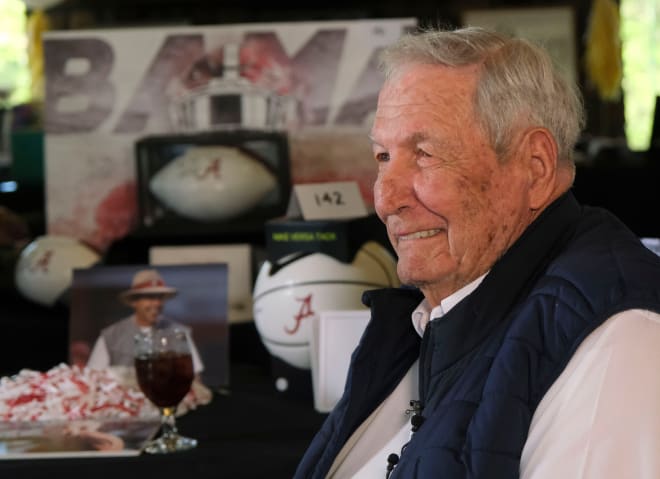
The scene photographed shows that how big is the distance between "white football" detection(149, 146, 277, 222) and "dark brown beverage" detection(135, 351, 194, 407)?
3.03ft

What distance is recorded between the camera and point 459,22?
688 cm

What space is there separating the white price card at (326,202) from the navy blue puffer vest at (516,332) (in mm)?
764

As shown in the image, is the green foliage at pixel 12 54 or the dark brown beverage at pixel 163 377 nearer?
the dark brown beverage at pixel 163 377

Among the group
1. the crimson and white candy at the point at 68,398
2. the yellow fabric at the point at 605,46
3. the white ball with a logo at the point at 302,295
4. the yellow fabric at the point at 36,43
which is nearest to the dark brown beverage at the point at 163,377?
the crimson and white candy at the point at 68,398

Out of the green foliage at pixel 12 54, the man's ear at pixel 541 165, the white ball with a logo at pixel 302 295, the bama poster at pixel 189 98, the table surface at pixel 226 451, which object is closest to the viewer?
the man's ear at pixel 541 165

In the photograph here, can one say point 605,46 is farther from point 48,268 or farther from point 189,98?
point 48,268

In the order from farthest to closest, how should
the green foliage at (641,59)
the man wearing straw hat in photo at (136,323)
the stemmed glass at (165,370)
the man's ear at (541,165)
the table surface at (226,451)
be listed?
the green foliage at (641,59), the man wearing straw hat in photo at (136,323), the stemmed glass at (165,370), the table surface at (226,451), the man's ear at (541,165)

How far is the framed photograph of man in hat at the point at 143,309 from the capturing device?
2.13 meters

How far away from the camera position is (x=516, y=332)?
3.76 feet

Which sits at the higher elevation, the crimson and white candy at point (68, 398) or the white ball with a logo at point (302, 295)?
the white ball with a logo at point (302, 295)

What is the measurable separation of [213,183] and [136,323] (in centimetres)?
54

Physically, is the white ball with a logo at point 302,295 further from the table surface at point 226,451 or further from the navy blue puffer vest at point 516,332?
the navy blue puffer vest at point 516,332

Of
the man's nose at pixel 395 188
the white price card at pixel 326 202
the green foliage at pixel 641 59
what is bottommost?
the green foliage at pixel 641 59

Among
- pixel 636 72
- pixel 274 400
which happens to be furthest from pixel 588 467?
pixel 636 72
